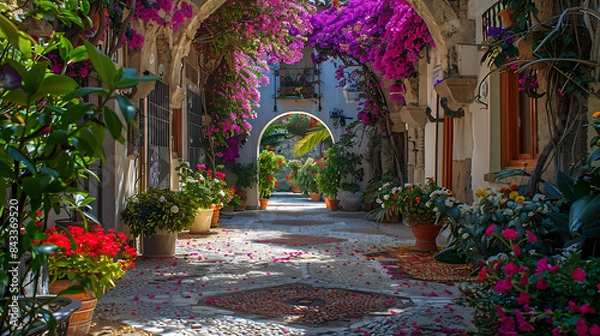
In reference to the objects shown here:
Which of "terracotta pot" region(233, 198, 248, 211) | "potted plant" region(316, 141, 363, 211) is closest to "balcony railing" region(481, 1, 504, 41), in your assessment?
"potted plant" region(316, 141, 363, 211)

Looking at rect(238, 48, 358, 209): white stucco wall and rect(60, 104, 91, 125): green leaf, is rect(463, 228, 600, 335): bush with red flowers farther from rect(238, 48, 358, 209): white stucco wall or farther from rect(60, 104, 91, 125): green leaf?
rect(238, 48, 358, 209): white stucco wall

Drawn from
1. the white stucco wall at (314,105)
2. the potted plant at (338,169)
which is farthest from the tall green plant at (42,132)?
the white stucco wall at (314,105)

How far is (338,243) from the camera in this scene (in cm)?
880

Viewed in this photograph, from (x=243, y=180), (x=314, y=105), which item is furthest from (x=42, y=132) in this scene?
(x=314, y=105)

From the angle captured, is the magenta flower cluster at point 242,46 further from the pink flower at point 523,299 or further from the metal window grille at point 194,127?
the pink flower at point 523,299

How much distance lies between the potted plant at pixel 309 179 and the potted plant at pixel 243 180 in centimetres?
315

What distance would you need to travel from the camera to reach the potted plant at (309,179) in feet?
65.2

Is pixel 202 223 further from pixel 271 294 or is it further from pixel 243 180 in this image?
pixel 243 180

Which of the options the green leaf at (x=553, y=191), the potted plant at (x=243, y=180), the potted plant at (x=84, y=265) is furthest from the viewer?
the potted plant at (x=243, y=180)

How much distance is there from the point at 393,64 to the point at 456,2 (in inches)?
97.3

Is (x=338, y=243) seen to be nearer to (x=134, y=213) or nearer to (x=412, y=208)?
(x=412, y=208)

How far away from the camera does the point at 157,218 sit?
22.3ft

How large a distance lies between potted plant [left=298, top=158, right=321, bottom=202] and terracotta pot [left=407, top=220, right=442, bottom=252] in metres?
11.6

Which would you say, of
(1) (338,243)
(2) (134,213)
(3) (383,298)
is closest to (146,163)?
(2) (134,213)
